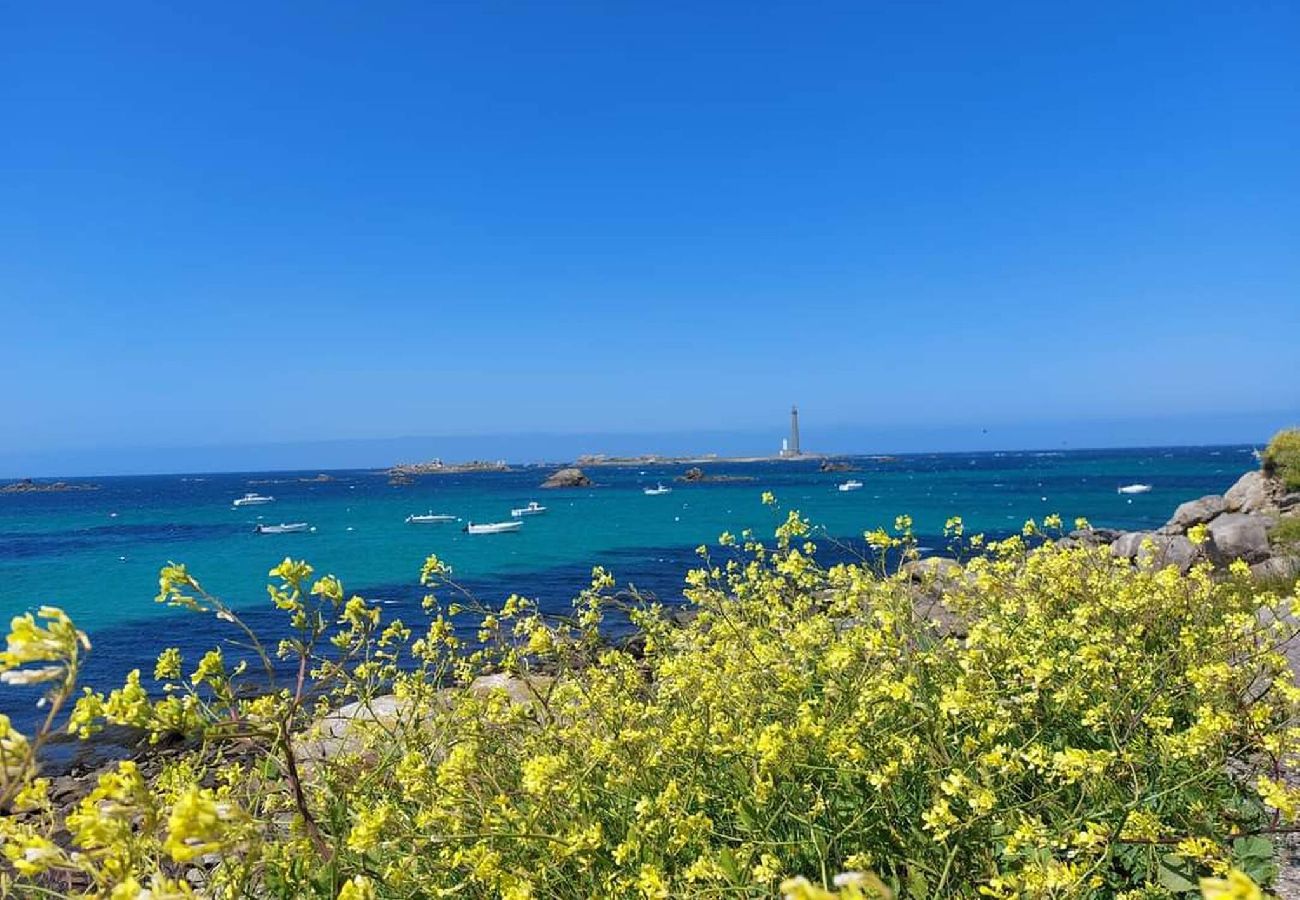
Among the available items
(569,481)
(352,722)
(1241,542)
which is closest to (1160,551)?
(352,722)

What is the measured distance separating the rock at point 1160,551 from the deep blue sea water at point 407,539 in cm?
478

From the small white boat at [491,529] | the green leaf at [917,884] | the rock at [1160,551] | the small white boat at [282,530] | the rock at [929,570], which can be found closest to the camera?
the green leaf at [917,884]

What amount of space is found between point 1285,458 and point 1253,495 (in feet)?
4.74

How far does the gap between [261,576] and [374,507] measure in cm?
4600

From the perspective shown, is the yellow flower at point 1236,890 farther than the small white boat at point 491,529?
No

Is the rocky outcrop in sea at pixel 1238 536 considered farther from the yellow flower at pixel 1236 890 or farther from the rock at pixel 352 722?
the yellow flower at pixel 1236 890

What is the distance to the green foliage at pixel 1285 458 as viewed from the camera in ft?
78.1

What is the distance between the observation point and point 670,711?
4035 millimetres

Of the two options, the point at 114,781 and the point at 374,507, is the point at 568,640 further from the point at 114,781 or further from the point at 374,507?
A: the point at 374,507

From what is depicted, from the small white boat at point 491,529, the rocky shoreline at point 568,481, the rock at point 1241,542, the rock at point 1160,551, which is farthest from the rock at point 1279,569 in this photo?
the rocky shoreline at point 568,481

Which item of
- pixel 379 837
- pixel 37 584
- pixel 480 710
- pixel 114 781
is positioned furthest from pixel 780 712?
pixel 37 584

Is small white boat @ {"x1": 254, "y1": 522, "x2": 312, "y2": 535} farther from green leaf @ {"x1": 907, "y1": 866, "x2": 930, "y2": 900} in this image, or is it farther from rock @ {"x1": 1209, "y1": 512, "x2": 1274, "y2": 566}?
green leaf @ {"x1": 907, "y1": 866, "x2": 930, "y2": 900}

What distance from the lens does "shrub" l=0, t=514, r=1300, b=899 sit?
2.33 m

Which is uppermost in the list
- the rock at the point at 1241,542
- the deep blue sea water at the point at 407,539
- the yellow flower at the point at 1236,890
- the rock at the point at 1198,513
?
the yellow flower at the point at 1236,890
